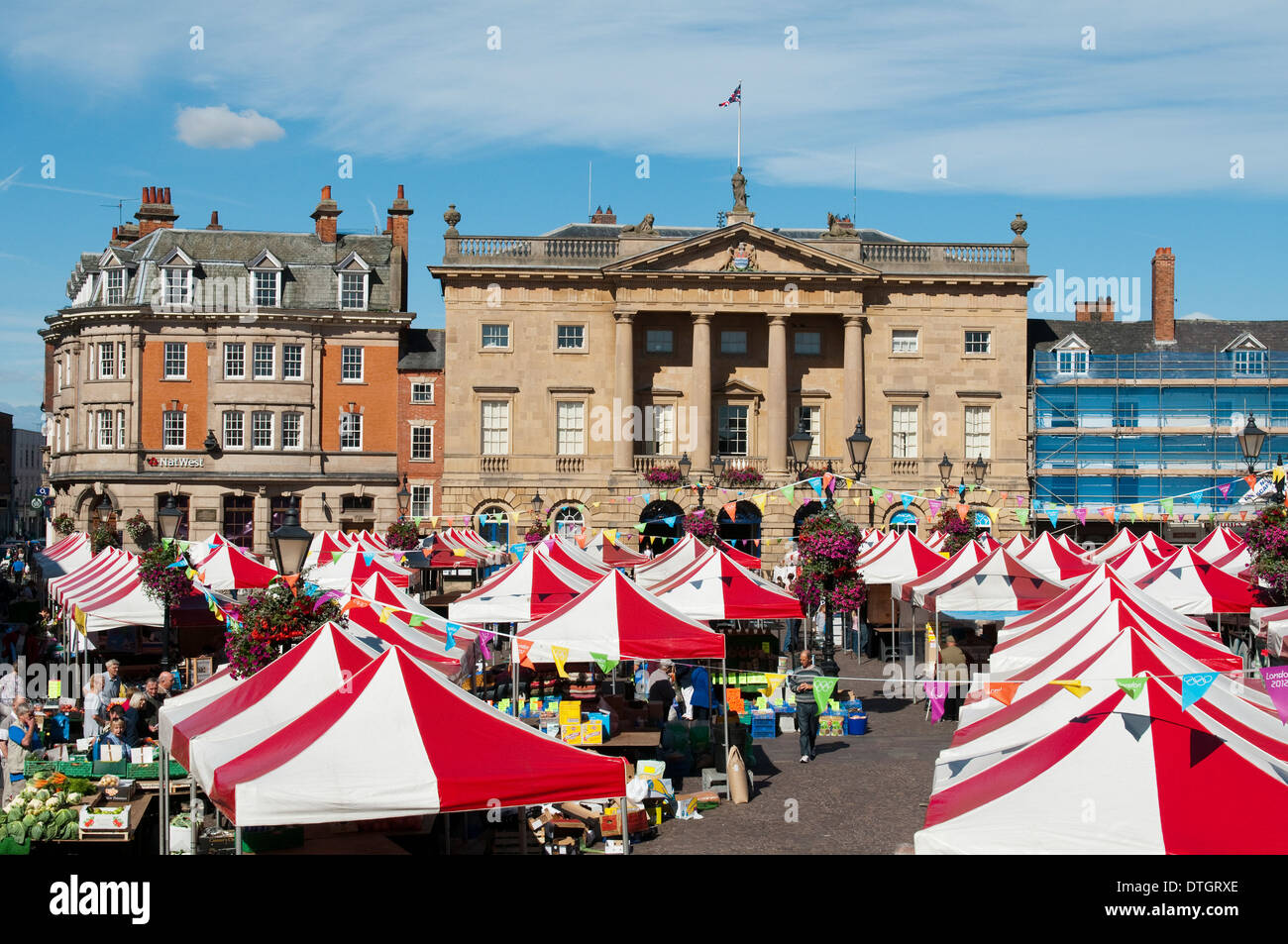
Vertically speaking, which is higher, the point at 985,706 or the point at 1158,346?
the point at 1158,346

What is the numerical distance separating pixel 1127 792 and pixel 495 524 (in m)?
49.4

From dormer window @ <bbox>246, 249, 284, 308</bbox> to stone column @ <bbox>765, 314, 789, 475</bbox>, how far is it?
21.2 metres

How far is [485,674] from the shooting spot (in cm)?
2616

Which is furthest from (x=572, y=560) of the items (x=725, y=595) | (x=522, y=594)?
(x=725, y=595)

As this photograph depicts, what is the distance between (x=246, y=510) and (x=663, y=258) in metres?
20.5

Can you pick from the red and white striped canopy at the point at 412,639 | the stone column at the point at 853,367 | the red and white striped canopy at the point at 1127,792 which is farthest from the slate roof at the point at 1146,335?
the red and white striped canopy at the point at 1127,792

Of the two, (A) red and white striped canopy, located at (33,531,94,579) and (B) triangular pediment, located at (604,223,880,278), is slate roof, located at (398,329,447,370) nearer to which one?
(B) triangular pediment, located at (604,223,880,278)

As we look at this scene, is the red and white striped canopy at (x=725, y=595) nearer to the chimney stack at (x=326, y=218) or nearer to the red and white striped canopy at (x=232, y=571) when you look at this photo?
the red and white striped canopy at (x=232, y=571)

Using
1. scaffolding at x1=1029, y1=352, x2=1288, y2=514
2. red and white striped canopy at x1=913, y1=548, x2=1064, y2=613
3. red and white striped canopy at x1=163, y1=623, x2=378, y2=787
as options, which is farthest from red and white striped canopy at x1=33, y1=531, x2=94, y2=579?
scaffolding at x1=1029, y1=352, x2=1288, y2=514

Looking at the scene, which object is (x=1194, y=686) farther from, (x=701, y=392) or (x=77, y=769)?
(x=701, y=392)
